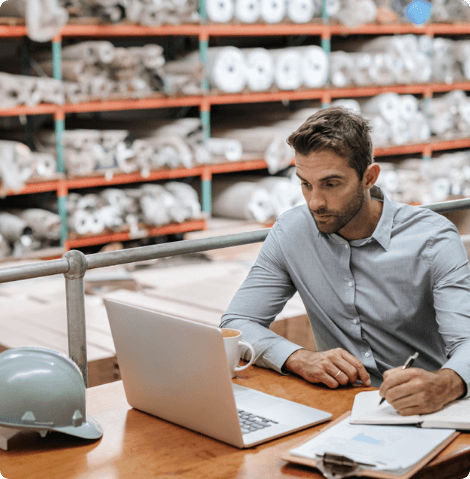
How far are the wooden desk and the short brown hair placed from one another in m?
0.57

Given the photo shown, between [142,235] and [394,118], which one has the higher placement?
[394,118]

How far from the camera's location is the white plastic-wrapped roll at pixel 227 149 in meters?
5.09

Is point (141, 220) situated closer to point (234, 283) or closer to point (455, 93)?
point (234, 283)

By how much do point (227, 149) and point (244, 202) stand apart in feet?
1.33

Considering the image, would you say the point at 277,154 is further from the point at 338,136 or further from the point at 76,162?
the point at 338,136

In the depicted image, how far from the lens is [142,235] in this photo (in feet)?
15.2

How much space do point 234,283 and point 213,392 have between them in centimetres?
199

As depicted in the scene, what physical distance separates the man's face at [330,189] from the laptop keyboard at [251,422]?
1.75 ft

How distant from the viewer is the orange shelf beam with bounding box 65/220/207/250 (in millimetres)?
4406

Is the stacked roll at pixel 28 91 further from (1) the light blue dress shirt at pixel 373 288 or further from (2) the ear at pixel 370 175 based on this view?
(2) the ear at pixel 370 175

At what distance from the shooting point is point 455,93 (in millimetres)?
6453

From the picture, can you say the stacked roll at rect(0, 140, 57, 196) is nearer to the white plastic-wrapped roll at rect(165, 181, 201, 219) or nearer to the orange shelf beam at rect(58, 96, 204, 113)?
the orange shelf beam at rect(58, 96, 204, 113)

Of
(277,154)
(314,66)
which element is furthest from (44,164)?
(314,66)

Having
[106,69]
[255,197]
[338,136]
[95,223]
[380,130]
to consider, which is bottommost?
[95,223]
